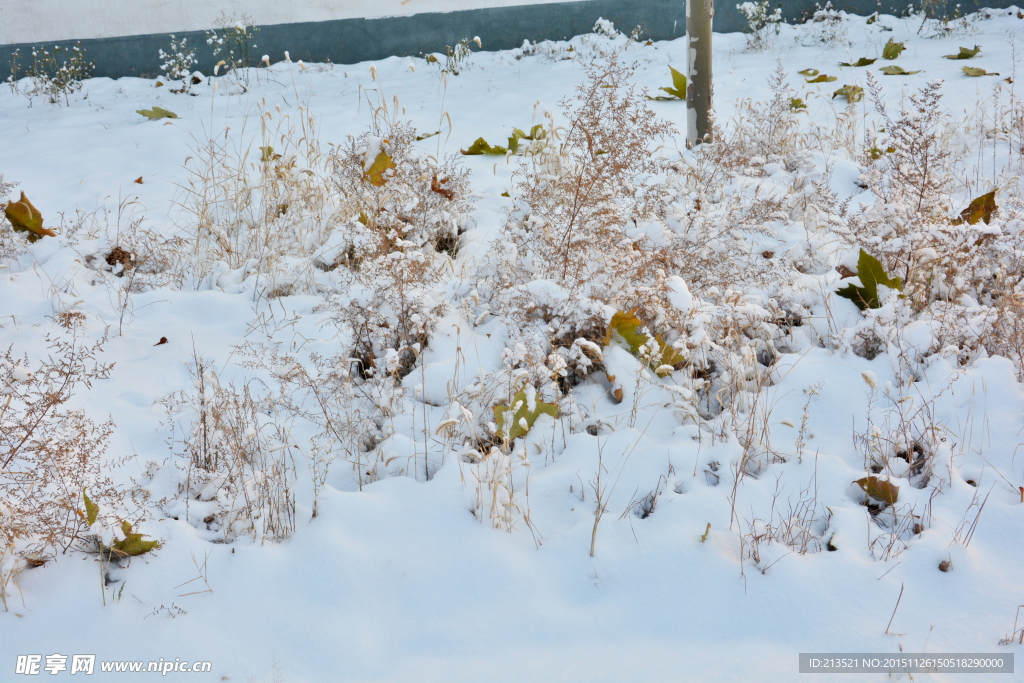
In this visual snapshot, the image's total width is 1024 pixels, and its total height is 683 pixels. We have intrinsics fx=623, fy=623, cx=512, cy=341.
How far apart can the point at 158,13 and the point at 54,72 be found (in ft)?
4.51

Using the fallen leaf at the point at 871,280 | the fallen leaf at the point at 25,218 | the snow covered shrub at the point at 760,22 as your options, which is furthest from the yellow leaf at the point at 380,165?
the snow covered shrub at the point at 760,22

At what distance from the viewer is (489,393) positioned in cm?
199

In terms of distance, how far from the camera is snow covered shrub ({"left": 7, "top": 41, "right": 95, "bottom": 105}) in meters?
6.27

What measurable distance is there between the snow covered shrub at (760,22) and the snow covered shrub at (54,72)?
729 cm

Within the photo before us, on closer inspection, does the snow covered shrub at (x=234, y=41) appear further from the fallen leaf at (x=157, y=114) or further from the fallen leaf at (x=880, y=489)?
the fallen leaf at (x=880, y=489)

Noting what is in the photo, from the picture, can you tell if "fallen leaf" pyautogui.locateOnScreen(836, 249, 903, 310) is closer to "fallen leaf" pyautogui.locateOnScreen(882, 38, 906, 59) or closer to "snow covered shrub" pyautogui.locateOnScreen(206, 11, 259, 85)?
"fallen leaf" pyautogui.locateOnScreen(882, 38, 906, 59)

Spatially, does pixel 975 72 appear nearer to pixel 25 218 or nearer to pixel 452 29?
pixel 452 29

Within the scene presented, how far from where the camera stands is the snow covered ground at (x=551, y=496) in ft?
4.41

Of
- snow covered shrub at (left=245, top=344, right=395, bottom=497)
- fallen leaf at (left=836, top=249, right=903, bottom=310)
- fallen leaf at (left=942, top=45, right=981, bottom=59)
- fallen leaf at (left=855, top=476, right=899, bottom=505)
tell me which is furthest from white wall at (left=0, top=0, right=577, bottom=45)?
fallen leaf at (left=855, top=476, right=899, bottom=505)

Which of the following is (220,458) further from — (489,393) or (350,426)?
(489,393)

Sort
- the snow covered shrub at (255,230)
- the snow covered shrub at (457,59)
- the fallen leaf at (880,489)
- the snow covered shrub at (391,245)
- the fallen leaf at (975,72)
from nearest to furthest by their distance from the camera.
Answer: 1. the fallen leaf at (880,489)
2. the snow covered shrub at (391,245)
3. the snow covered shrub at (255,230)
4. the fallen leaf at (975,72)
5. the snow covered shrub at (457,59)

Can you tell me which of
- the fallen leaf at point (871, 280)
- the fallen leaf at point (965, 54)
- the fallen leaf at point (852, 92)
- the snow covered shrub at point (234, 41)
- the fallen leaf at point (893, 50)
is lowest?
the fallen leaf at point (871, 280)

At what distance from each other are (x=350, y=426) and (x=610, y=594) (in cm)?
90

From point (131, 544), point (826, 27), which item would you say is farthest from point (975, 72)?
point (131, 544)
